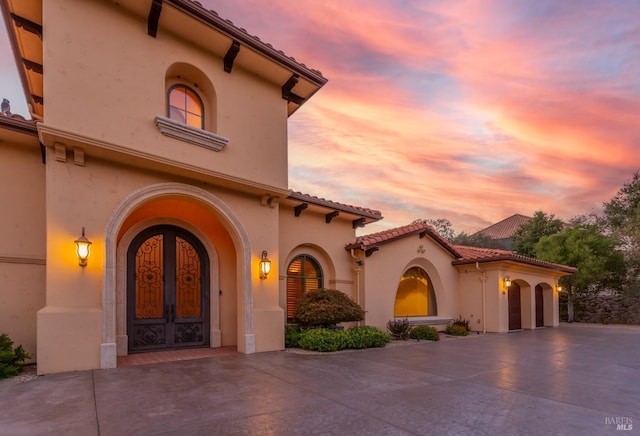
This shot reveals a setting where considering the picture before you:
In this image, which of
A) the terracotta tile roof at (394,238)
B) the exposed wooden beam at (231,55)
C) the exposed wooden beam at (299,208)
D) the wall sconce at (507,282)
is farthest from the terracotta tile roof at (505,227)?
the exposed wooden beam at (231,55)

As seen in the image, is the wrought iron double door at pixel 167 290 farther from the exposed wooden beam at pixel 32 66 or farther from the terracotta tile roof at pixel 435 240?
the terracotta tile roof at pixel 435 240

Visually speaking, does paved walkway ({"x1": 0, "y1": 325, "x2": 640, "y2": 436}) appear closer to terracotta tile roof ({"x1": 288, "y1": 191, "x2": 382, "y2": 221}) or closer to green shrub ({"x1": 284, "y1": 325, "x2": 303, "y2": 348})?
green shrub ({"x1": 284, "y1": 325, "x2": 303, "y2": 348})

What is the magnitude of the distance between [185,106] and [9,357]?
237 inches


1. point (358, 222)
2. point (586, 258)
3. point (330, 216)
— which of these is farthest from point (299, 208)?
point (586, 258)

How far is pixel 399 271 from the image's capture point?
1343cm

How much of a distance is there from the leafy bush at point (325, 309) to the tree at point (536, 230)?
2015 centimetres

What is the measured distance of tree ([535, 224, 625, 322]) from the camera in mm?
19484

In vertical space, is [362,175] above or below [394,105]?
below

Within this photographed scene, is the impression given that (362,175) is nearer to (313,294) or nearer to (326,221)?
(326,221)

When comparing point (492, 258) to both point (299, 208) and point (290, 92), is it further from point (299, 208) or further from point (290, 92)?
point (290, 92)

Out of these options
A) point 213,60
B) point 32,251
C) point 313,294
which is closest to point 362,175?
point 313,294

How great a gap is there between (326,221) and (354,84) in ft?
15.7

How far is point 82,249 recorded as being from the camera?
6.62 meters

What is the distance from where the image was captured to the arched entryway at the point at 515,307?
51.2ft
